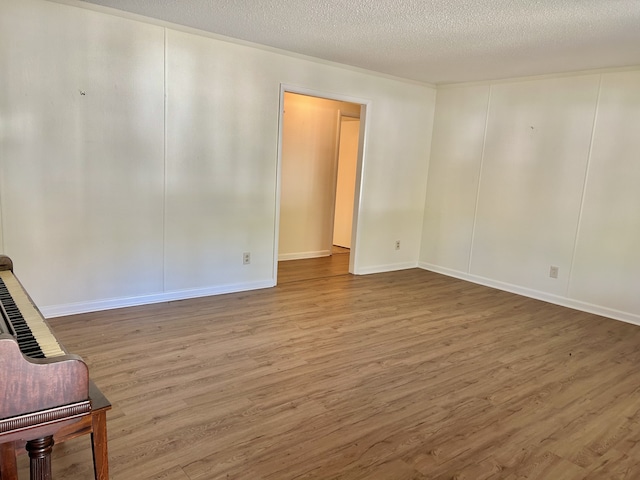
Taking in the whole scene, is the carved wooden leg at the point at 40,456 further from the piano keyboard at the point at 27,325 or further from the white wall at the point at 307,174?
the white wall at the point at 307,174

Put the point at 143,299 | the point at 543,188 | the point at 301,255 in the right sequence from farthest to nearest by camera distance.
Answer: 1. the point at 301,255
2. the point at 543,188
3. the point at 143,299

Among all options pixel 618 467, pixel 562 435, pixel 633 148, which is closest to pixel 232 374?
pixel 562 435

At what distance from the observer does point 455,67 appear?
4.43 m

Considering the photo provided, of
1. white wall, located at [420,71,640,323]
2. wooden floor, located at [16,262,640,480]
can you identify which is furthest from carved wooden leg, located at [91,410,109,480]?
white wall, located at [420,71,640,323]

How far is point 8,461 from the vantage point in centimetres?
112

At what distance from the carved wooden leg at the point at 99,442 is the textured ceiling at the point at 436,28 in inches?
104

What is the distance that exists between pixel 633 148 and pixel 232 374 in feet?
12.8

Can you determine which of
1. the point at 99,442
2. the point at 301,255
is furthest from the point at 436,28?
the point at 301,255

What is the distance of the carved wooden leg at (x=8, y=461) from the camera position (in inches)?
43.2

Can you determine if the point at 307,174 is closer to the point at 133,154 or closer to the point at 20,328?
the point at 133,154

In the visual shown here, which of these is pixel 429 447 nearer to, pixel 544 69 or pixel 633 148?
pixel 633 148

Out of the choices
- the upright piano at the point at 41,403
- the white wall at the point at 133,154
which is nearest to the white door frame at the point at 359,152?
the white wall at the point at 133,154

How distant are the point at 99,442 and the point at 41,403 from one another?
20 cm

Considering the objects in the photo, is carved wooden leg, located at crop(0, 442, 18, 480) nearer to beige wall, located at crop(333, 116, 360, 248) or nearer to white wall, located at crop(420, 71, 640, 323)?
white wall, located at crop(420, 71, 640, 323)
